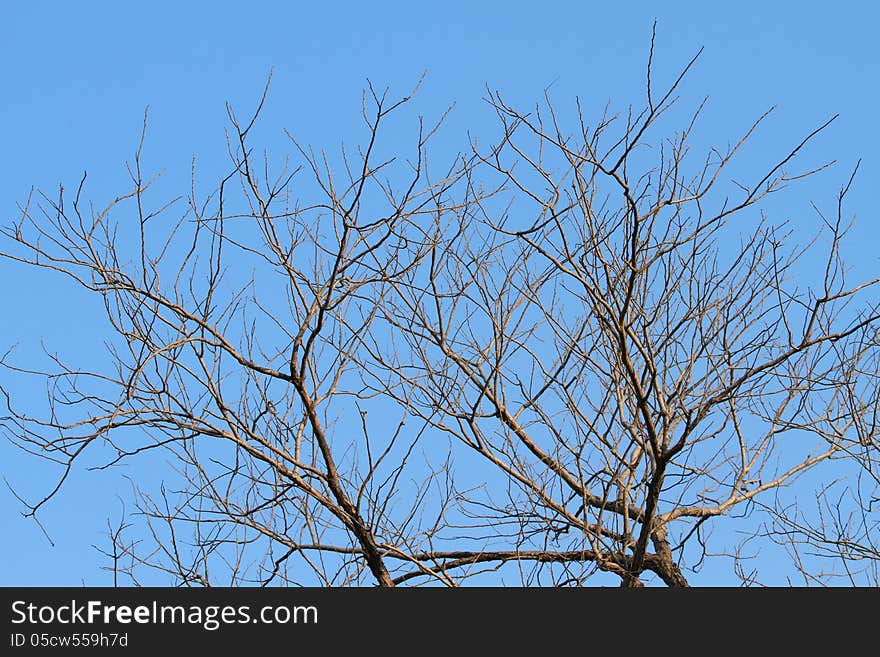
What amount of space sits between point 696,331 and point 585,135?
1107 millimetres

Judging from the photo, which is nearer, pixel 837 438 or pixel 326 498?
pixel 326 498

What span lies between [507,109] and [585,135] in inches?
14.9
